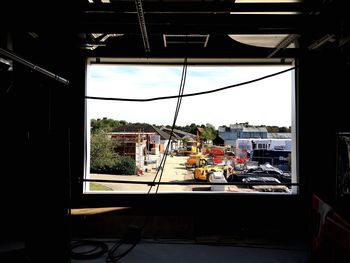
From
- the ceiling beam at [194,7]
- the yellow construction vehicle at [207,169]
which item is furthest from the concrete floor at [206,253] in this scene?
the ceiling beam at [194,7]

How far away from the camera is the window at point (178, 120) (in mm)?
2957

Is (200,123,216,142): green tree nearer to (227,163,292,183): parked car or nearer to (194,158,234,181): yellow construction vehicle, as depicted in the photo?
(194,158,234,181): yellow construction vehicle

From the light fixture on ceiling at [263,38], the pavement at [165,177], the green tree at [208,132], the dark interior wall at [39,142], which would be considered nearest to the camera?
the dark interior wall at [39,142]

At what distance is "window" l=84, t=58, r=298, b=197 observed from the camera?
2.96 metres

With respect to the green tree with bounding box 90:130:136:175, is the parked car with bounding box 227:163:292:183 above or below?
below

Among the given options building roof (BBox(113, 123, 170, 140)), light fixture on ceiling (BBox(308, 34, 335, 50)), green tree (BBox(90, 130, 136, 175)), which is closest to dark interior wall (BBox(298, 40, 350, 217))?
light fixture on ceiling (BBox(308, 34, 335, 50))

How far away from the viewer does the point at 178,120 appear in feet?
9.73

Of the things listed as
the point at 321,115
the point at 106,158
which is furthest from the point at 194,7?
the point at 106,158

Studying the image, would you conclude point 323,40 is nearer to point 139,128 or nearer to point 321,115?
point 321,115

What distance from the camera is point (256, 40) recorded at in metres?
2.11

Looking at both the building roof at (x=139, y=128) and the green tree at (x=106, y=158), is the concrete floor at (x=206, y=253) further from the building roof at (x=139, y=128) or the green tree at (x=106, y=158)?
the building roof at (x=139, y=128)

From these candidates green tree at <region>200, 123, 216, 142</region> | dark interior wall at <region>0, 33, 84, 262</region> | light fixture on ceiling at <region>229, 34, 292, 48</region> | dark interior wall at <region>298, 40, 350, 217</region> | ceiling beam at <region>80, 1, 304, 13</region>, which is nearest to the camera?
ceiling beam at <region>80, 1, 304, 13</region>

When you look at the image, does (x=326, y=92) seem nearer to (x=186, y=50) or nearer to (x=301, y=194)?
(x=301, y=194)

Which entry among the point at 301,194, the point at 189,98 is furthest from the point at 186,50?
the point at 301,194
